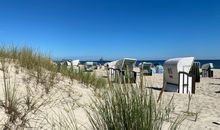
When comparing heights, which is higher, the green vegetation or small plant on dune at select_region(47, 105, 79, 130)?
the green vegetation

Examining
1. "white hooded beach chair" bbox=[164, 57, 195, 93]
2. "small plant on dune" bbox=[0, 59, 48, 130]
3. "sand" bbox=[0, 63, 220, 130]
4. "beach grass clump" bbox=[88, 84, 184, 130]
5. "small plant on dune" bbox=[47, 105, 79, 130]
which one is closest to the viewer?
"beach grass clump" bbox=[88, 84, 184, 130]

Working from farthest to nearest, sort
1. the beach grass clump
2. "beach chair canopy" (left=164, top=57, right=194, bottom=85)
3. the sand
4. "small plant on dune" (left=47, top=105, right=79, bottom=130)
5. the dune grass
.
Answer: "beach chair canopy" (left=164, top=57, right=194, bottom=85) < the dune grass < the sand < "small plant on dune" (left=47, top=105, right=79, bottom=130) < the beach grass clump

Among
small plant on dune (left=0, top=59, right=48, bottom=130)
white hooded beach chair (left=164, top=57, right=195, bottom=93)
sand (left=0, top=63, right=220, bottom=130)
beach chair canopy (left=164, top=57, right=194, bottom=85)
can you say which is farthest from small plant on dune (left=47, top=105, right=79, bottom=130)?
beach chair canopy (left=164, top=57, right=194, bottom=85)

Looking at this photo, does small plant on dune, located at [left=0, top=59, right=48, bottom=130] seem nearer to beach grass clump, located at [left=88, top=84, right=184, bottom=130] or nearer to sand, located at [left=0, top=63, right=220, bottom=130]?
sand, located at [left=0, top=63, right=220, bottom=130]

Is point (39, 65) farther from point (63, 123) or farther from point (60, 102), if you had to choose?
point (63, 123)

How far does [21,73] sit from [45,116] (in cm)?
181

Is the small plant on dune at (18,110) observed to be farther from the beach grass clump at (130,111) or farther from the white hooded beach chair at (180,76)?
the white hooded beach chair at (180,76)

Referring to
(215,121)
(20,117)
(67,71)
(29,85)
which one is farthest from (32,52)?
(215,121)

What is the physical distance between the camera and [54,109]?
15.6 feet

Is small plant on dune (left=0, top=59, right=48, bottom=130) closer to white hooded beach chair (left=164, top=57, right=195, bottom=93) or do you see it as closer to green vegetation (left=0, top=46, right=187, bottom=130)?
green vegetation (left=0, top=46, right=187, bottom=130)

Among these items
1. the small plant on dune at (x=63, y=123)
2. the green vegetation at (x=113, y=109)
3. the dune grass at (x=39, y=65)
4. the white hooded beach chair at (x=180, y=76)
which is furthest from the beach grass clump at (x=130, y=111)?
the white hooded beach chair at (x=180, y=76)

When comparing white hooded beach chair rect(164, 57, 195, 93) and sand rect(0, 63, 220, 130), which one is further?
white hooded beach chair rect(164, 57, 195, 93)

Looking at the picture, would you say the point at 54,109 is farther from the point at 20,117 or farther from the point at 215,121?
the point at 215,121

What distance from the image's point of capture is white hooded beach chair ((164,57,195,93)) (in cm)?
1231
